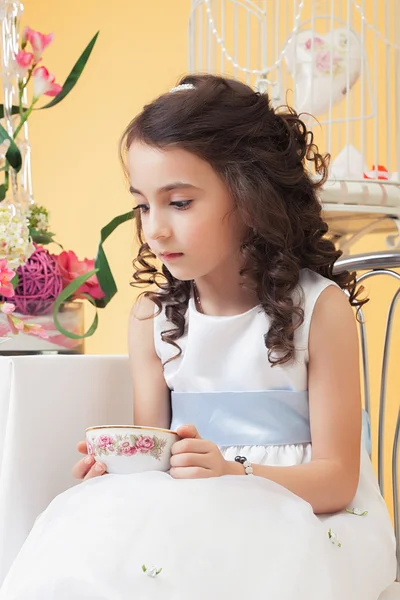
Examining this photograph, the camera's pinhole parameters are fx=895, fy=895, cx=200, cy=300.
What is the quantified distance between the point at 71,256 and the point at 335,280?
393 millimetres

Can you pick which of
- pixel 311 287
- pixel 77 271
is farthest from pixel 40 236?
pixel 311 287

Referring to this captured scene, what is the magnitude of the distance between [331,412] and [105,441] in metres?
0.32

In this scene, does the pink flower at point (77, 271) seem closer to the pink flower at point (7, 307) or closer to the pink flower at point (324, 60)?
the pink flower at point (7, 307)

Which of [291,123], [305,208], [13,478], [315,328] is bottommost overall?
[13,478]

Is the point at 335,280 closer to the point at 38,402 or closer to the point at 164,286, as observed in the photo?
the point at 164,286

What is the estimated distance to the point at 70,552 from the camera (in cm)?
83

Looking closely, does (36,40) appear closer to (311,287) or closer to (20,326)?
(20,326)

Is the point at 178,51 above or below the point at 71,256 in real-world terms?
above

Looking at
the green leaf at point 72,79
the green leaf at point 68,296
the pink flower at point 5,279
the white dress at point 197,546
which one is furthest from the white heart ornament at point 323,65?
the white dress at point 197,546

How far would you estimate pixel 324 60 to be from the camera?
2.34 metres

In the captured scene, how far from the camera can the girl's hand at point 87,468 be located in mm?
989

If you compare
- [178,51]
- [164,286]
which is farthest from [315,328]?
[178,51]

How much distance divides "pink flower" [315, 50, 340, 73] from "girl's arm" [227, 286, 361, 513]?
1.29m

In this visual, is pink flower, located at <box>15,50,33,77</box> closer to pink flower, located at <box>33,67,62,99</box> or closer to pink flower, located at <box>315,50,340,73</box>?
pink flower, located at <box>33,67,62,99</box>
